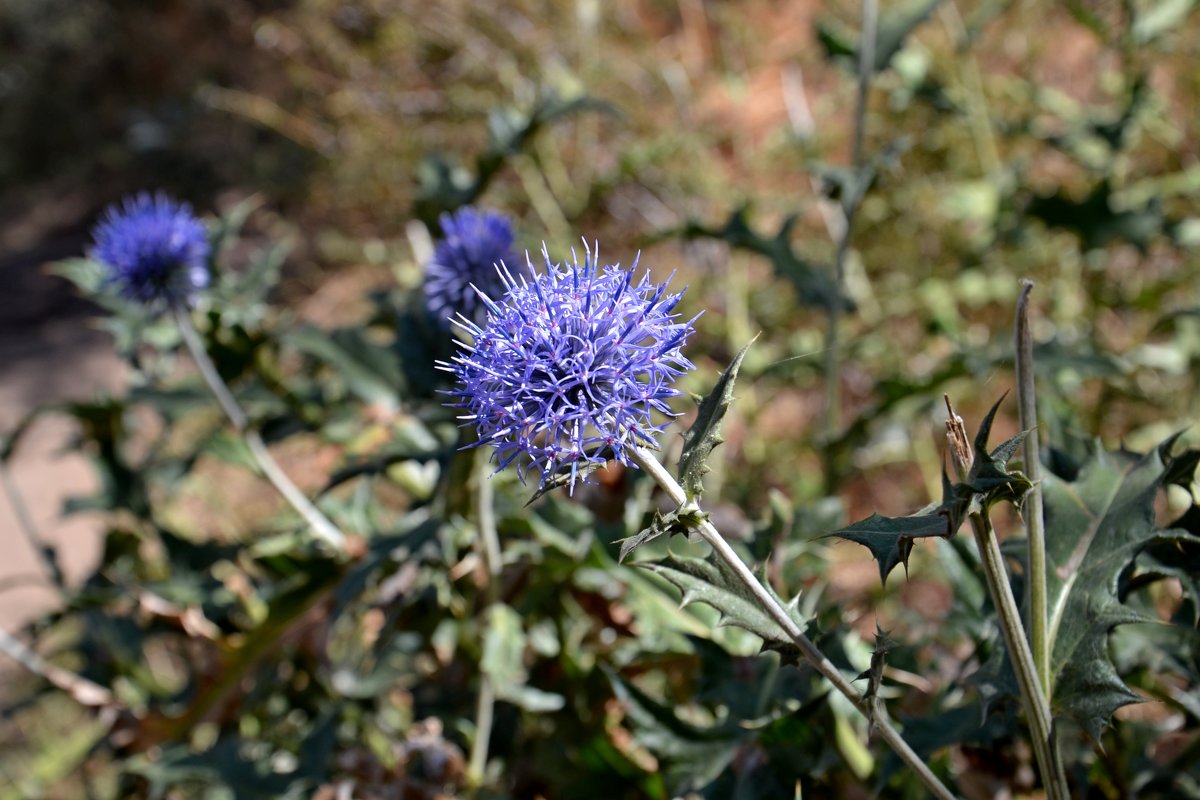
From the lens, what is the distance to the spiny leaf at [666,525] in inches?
29.2

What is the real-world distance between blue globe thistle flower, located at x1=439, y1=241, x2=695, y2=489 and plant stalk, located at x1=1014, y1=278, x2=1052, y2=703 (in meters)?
0.28

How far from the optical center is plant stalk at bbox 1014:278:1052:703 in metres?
0.83

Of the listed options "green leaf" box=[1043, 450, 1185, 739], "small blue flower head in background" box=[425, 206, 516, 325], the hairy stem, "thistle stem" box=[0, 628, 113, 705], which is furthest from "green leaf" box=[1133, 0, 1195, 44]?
"thistle stem" box=[0, 628, 113, 705]

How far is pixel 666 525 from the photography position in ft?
2.47

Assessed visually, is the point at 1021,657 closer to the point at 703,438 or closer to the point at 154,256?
the point at 703,438

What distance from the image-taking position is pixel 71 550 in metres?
4.17

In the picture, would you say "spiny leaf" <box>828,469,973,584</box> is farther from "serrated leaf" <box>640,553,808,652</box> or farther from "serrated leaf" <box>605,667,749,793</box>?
"serrated leaf" <box>605,667,749,793</box>

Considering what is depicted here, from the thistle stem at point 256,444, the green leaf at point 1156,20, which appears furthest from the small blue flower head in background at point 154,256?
the green leaf at point 1156,20

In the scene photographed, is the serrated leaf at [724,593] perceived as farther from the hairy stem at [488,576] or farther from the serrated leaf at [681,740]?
the hairy stem at [488,576]

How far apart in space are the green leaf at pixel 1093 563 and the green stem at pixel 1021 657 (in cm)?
4

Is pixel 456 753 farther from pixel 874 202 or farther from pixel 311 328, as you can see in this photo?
pixel 874 202

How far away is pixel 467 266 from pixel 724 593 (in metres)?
0.72

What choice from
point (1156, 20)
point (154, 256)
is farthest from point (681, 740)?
point (1156, 20)

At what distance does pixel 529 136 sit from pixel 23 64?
789 centimetres
